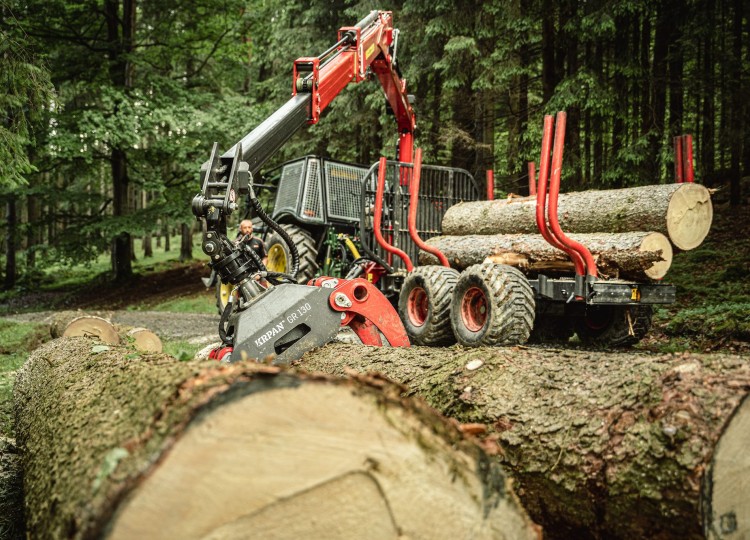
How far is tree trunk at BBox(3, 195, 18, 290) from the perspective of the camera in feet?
58.4

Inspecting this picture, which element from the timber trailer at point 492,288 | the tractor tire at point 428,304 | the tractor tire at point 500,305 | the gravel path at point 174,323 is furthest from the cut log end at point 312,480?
the gravel path at point 174,323

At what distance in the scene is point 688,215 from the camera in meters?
5.79

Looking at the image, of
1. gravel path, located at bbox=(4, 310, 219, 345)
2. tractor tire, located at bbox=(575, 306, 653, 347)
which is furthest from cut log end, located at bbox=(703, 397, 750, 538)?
gravel path, located at bbox=(4, 310, 219, 345)

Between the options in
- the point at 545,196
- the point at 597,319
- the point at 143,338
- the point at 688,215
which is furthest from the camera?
the point at 143,338

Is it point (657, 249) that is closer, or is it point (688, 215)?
point (657, 249)

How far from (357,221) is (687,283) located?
5404 mm

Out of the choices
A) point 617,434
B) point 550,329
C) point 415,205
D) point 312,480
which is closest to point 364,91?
point 415,205

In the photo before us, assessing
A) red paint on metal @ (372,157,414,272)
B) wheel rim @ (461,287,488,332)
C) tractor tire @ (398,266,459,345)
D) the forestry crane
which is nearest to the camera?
the forestry crane

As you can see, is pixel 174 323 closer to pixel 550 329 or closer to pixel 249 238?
pixel 249 238

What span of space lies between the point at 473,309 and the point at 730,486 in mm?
4140

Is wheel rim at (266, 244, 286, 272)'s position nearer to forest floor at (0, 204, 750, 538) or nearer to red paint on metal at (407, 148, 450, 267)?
forest floor at (0, 204, 750, 538)

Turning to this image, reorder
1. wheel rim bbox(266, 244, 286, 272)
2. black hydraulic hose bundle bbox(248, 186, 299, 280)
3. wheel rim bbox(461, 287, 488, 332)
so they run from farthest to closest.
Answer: wheel rim bbox(266, 244, 286, 272), wheel rim bbox(461, 287, 488, 332), black hydraulic hose bundle bbox(248, 186, 299, 280)

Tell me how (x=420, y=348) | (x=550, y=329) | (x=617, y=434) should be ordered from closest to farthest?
(x=617, y=434)
(x=420, y=348)
(x=550, y=329)

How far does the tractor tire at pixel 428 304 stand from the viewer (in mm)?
6336
